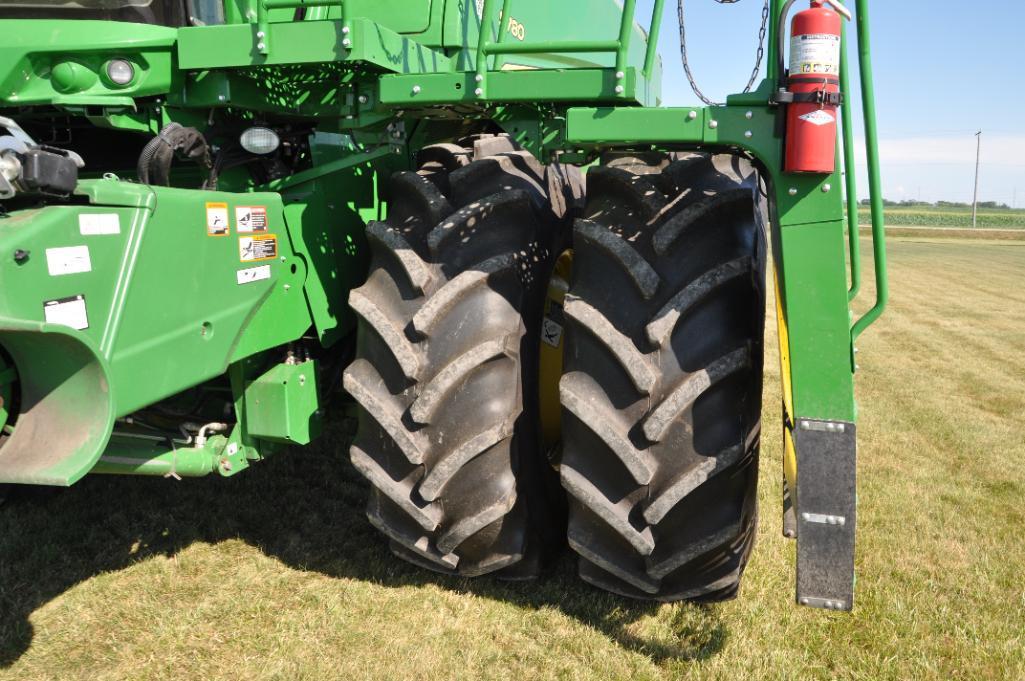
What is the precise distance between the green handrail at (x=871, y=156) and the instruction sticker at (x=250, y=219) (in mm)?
1806

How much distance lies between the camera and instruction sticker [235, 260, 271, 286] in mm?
2598

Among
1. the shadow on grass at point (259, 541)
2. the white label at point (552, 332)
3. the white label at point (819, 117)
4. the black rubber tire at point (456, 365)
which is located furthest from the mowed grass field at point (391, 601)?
the white label at point (819, 117)

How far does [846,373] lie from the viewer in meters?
2.33

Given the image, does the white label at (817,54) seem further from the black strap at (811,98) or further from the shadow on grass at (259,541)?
the shadow on grass at (259,541)

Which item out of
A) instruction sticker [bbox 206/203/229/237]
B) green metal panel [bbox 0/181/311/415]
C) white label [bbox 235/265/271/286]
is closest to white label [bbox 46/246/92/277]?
green metal panel [bbox 0/181/311/415]

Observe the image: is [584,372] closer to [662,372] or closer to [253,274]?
[662,372]

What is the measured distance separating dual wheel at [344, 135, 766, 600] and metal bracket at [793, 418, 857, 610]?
0.19 metres

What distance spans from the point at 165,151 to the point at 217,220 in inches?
9.9

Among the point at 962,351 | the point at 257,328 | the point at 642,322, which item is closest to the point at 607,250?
the point at 642,322

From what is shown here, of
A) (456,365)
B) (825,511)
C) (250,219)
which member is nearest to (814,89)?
(825,511)

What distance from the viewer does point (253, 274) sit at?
2.65m

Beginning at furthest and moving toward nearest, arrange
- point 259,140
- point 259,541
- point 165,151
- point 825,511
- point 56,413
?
point 259,541 → point 259,140 → point 165,151 → point 825,511 → point 56,413

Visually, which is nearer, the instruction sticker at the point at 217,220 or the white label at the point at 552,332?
the instruction sticker at the point at 217,220

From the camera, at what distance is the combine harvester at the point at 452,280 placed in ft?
7.07
